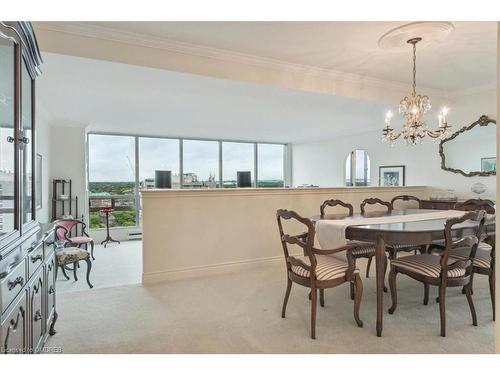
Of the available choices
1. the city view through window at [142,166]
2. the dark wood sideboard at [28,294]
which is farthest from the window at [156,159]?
the dark wood sideboard at [28,294]

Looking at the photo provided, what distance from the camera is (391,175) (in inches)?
250

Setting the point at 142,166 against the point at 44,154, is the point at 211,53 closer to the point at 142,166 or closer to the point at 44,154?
the point at 44,154

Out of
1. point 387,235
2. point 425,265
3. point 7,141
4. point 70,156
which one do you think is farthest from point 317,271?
point 70,156

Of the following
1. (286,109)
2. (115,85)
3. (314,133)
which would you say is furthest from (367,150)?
(115,85)

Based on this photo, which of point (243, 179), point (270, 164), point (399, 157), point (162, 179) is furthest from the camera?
point (270, 164)

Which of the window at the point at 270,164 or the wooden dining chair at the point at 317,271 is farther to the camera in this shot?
the window at the point at 270,164

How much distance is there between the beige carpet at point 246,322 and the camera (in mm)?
2092

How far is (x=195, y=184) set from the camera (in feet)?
27.6

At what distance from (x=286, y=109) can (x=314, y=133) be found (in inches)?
105

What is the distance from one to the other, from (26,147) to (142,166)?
6101 millimetres

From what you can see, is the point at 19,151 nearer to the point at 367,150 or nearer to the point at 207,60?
the point at 207,60

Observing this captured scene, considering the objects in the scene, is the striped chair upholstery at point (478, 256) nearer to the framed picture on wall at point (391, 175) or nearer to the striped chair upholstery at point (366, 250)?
the striped chair upholstery at point (366, 250)

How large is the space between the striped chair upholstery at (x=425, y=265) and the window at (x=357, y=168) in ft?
15.4

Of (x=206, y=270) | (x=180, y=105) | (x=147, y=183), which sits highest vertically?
(x=180, y=105)
